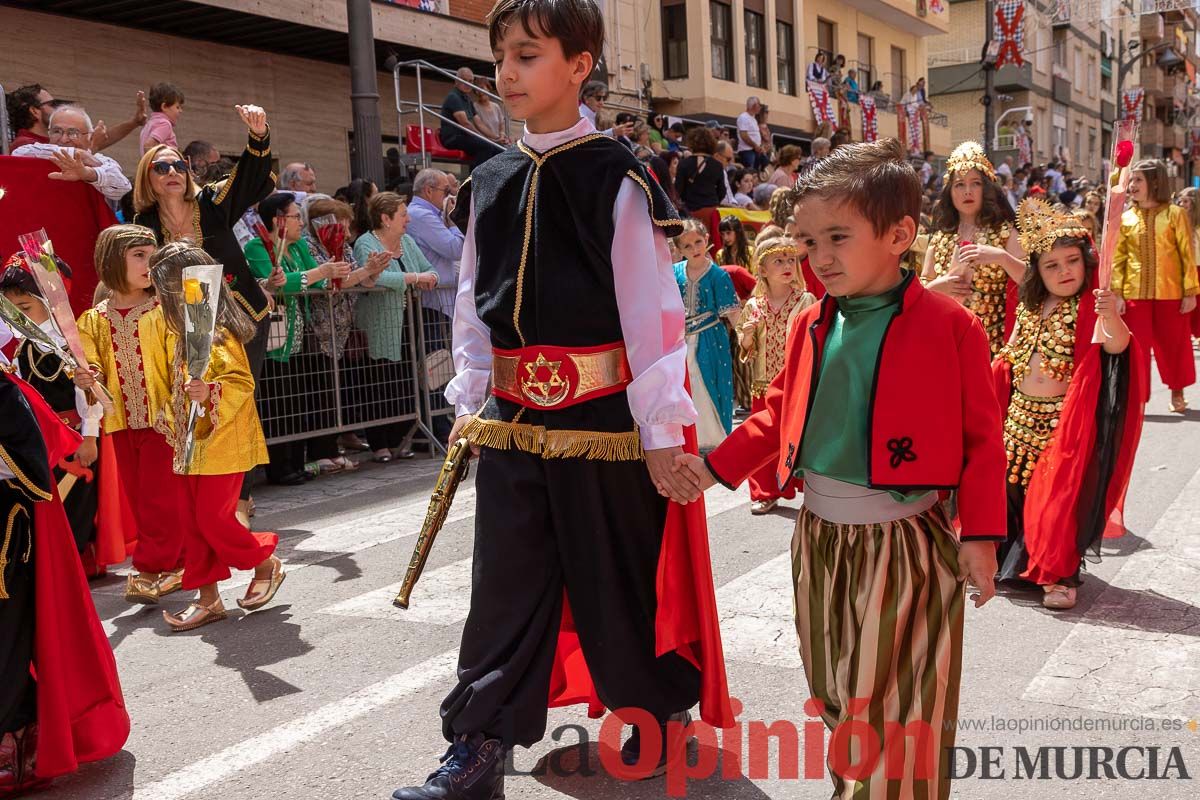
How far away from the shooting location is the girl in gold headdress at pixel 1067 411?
5023mm

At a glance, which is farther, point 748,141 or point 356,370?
point 748,141

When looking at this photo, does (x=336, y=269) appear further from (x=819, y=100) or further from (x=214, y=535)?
(x=819, y=100)

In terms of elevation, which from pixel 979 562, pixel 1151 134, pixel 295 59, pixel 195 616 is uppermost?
pixel 1151 134

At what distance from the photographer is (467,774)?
312cm

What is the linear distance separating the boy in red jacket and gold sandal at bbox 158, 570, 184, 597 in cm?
370

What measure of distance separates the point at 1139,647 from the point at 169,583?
416 cm

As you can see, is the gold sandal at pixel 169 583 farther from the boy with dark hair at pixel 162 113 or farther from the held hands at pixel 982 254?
the boy with dark hair at pixel 162 113

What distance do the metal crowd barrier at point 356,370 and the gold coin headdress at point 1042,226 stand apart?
4.93 metres

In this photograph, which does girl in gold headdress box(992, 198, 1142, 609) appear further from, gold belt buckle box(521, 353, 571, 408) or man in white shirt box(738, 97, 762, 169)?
man in white shirt box(738, 97, 762, 169)

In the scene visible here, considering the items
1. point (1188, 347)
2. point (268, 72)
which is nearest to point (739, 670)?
point (1188, 347)

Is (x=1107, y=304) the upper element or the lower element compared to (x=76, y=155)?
lower

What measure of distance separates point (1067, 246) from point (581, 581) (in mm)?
2869

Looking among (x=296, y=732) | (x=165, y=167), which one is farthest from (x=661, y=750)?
(x=165, y=167)

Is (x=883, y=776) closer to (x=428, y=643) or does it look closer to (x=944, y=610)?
(x=944, y=610)
